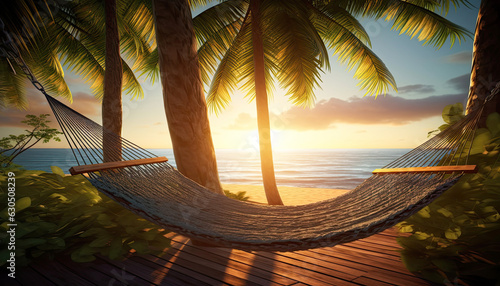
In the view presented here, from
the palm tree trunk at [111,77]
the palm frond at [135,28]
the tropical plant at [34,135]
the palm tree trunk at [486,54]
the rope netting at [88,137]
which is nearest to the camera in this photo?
the rope netting at [88,137]

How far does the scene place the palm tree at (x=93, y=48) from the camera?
4531 millimetres

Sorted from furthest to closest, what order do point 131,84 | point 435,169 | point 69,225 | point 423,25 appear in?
point 131,84, point 423,25, point 69,225, point 435,169

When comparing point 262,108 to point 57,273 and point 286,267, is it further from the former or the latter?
point 57,273

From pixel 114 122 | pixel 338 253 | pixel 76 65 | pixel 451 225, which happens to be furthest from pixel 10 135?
pixel 451 225

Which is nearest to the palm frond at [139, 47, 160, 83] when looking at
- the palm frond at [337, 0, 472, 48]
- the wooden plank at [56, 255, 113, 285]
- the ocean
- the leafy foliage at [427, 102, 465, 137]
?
the palm frond at [337, 0, 472, 48]

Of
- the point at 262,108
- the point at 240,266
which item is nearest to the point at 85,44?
the point at 262,108

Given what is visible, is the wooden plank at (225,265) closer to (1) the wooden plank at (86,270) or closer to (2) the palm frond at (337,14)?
(1) the wooden plank at (86,270)

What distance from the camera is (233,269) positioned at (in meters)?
1.72

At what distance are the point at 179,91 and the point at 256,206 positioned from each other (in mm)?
1085

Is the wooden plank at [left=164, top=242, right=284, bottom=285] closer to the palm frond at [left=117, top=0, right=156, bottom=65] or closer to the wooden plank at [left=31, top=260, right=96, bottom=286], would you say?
the wooden plank at [left=31, top=260, right=96, bottom=286]

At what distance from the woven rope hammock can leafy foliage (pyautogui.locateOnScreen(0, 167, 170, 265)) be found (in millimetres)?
438

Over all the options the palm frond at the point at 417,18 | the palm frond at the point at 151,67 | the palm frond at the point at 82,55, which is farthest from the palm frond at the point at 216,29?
the palm frond at the point at 82,55

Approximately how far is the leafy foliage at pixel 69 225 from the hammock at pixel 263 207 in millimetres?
469

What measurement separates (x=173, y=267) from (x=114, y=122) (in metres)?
3.45
